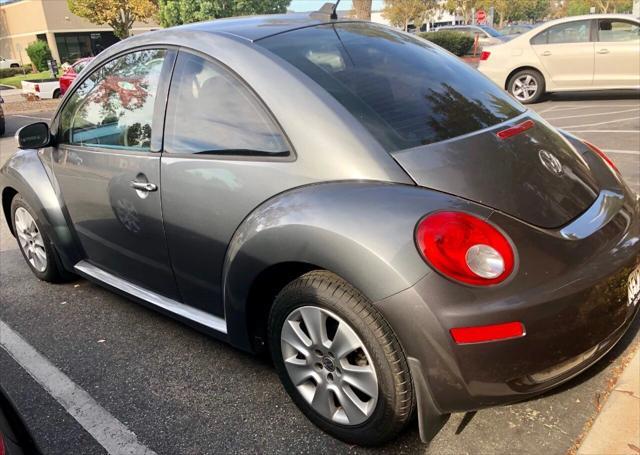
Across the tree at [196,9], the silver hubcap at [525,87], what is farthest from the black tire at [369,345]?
the tree at [196,9]

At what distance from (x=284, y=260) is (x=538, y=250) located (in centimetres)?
93

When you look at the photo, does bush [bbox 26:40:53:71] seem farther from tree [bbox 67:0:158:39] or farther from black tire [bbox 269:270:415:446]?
black tire [bbox 269:270:415:446]

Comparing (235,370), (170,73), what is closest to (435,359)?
(235,370)

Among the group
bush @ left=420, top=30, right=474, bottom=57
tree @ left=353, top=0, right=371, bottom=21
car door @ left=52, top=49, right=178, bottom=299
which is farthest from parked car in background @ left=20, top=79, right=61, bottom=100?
car door @ left=52, top=49, right=178, bottom=299

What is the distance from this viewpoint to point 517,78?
36.2 feet

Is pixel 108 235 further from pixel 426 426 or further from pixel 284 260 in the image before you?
pixel 426 426

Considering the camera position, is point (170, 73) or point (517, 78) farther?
point (517, 78)

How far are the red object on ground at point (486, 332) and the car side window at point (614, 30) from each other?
10.1 m

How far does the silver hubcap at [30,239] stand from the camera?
A: 3.92 meters

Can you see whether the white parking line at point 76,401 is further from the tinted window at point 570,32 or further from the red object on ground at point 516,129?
the tinted window at point 570,32

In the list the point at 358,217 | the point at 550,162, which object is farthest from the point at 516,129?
the point at 358,217

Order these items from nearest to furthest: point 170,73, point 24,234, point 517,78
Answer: point 170,73 → point 24,234 → point 517,78

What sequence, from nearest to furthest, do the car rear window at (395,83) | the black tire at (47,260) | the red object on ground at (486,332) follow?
the red object on ground at (486,332) → the car rear window at (395,83) → the black tire at (47,260)

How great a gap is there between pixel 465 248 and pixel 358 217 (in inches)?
15.1
